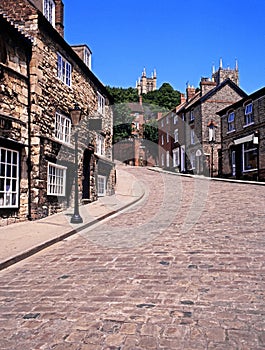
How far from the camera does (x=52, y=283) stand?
5.56 meters

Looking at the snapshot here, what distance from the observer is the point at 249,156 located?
2934cm

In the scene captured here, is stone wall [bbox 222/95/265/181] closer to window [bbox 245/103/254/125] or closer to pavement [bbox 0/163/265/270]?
window [bbox 245/103/254/125]

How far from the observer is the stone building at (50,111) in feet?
40.7

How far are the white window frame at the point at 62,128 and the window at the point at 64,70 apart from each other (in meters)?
1.51

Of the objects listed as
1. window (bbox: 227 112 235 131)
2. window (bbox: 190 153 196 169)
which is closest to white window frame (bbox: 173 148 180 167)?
window (bbox: 190 153 196 169)

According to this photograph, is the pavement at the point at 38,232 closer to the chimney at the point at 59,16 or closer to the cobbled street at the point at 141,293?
the cobbled street at the point at 141,293

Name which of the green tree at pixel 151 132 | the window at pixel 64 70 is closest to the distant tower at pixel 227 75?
the green tree at pixel 151 132

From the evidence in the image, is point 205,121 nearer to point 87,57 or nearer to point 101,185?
point 101,185

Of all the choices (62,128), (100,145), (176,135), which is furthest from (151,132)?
(62,128)

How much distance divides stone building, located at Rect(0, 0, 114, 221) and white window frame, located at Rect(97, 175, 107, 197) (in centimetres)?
104

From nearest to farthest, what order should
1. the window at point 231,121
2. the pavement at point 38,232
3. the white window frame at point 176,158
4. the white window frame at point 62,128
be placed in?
the pavement at point 38,232 → the white window frame at point 62,128 → the window at point 231,121 → the white window frame at point 176,158

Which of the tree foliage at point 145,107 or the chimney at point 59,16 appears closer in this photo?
the chimney at point 59,16

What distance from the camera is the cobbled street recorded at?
363 cm

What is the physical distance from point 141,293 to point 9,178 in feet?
25.6
